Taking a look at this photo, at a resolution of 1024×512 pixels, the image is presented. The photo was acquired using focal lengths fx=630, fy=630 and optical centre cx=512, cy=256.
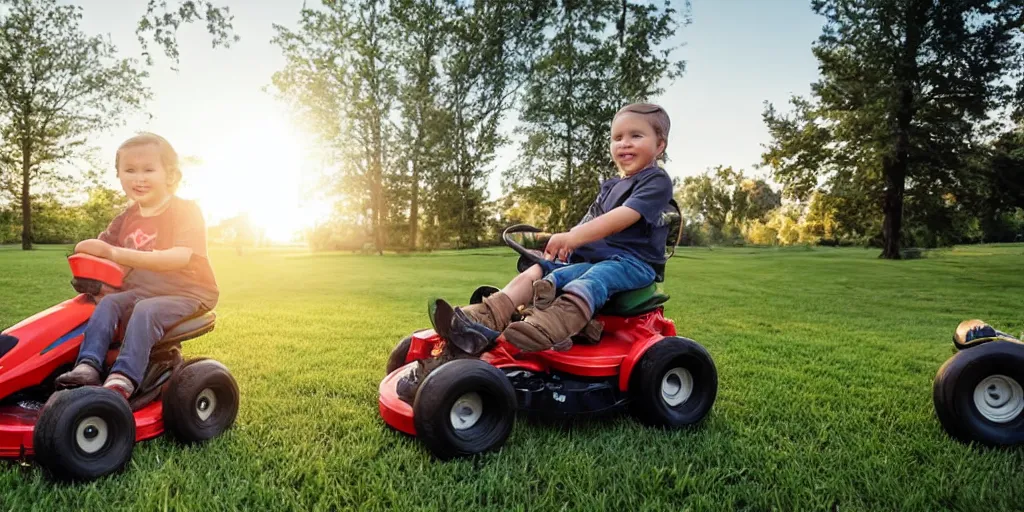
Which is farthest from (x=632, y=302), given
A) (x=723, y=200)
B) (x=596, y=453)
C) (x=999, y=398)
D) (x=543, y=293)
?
(x=723, y=200)

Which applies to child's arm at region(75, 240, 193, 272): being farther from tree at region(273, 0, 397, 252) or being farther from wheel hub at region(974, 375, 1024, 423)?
tree at region(273, 0, 397, 252)

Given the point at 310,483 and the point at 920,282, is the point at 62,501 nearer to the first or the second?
the point at 310,483

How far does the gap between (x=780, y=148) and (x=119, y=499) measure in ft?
93.6

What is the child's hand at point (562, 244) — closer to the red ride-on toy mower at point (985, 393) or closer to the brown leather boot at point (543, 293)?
the brown leather boot at point (543, 293)

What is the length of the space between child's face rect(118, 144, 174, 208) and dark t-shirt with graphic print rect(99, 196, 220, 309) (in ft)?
0.40

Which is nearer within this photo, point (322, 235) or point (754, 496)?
point (754, 496)

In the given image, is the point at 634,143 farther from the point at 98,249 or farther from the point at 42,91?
the point at 42,91

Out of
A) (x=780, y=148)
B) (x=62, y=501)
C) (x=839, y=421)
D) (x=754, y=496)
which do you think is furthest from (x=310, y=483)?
(x=780, y=148)

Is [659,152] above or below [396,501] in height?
above

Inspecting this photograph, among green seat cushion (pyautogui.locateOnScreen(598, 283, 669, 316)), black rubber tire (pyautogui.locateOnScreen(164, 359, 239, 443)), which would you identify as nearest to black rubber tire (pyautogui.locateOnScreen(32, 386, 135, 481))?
black rubber tire (pyautogui.locateOnScreen(164, 359, 239, 443))

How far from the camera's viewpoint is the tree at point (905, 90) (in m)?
22.6

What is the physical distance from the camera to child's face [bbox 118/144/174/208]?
10.5ft

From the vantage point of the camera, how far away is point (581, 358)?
3334mm

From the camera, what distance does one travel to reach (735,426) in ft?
11.8
